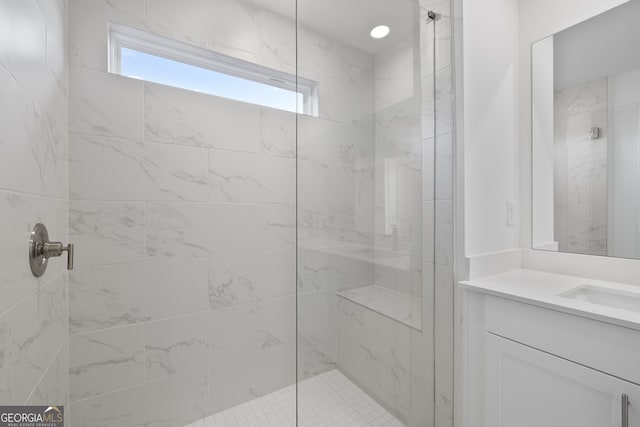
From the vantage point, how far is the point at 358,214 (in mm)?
1021

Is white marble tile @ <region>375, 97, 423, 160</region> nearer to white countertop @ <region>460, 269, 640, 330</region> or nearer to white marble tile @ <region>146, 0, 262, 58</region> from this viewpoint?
white countertop @ <region>460, 269, 640, 330</region>

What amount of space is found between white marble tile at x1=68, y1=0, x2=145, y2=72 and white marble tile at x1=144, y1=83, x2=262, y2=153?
8.5 inches

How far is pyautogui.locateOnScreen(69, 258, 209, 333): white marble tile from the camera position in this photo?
1.16 metres

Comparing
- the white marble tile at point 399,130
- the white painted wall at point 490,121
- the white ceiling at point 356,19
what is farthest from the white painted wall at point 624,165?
the white ceiling at point 356,19

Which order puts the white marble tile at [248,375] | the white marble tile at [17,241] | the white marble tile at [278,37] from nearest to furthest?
1. the white marble tile at [17,241]
2. the white marble tile at [248,375]
3. the white marble tile at [278,37]

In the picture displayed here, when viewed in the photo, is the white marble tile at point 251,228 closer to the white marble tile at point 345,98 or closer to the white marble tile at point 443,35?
the white marble tile at point 345,98

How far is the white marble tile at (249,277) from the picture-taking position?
4.82 feet

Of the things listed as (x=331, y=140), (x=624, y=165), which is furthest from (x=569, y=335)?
(x=331, y=140)

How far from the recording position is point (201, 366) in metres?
1.42

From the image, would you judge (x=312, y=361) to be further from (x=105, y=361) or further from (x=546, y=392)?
(x=105, y=361)

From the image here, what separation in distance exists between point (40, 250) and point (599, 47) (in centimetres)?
223

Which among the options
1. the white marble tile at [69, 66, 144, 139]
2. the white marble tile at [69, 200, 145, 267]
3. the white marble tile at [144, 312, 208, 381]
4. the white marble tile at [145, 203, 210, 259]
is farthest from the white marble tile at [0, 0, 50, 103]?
the white marble tile at [144, 312, 208, 381]

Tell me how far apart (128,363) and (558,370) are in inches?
68.2

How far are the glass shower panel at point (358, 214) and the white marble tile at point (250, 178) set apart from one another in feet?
2.14
